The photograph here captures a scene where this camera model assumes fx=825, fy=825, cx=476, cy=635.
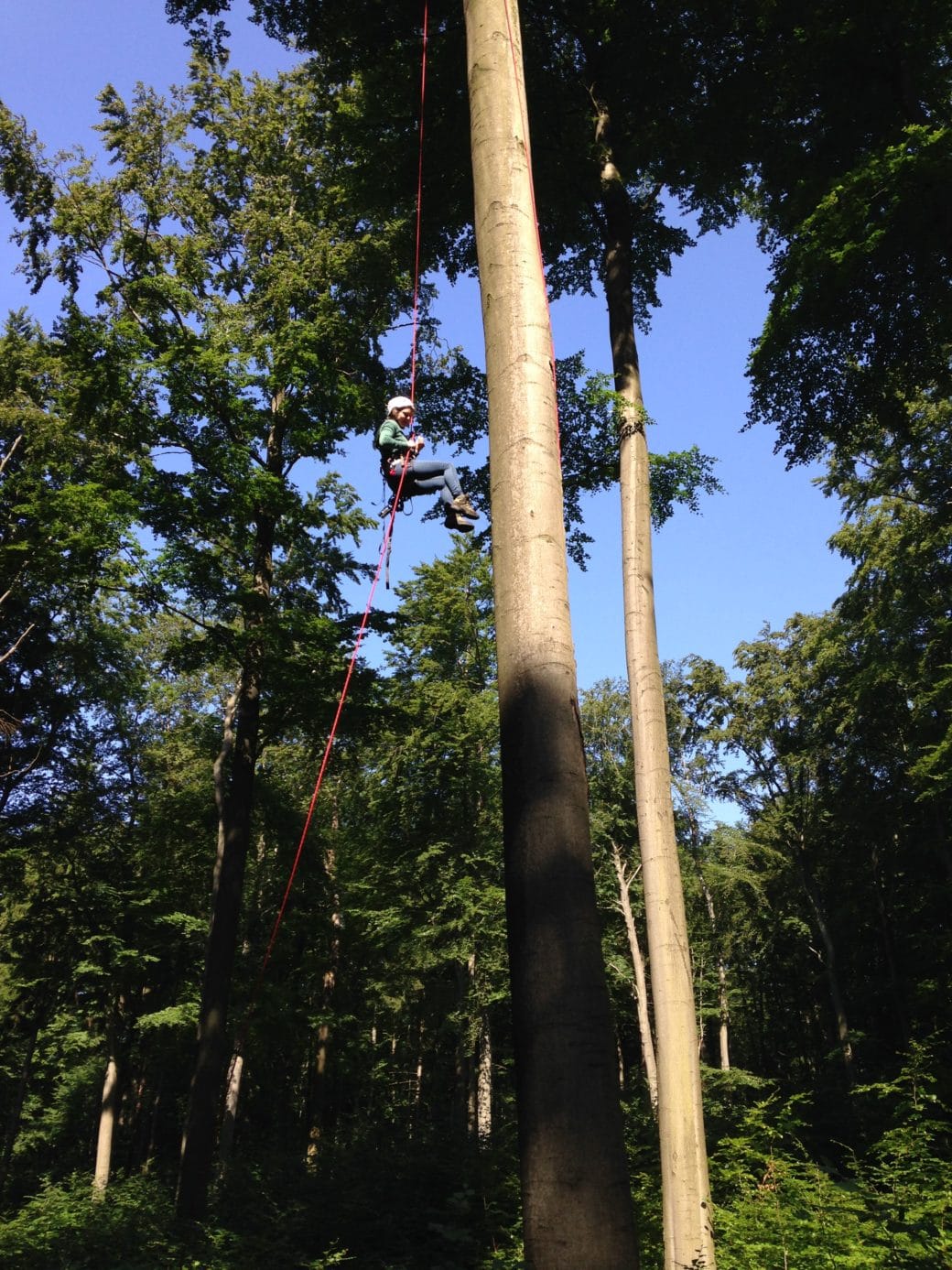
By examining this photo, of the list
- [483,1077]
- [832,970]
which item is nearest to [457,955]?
[483,1077]

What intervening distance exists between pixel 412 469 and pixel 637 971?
79.4 ft

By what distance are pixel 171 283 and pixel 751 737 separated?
24.6 meters

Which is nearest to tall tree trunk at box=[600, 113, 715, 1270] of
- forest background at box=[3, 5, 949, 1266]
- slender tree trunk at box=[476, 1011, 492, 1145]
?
forest background at box=[3, 5, 949, 1266]

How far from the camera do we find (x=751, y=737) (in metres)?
30.2

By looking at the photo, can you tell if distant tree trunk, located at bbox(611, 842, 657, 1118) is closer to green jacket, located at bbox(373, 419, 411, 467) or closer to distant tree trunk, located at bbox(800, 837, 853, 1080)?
distant tree trunk, located at bbox(800, 837, 853, 1080)

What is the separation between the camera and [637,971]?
27.1m

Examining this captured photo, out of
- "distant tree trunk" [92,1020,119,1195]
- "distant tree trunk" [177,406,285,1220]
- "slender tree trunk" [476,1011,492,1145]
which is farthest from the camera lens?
"distant tree trunk" [92,1020,119,1195]

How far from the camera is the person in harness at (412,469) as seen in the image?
6922 millimetres

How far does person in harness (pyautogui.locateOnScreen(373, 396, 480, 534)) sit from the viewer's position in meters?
6.92

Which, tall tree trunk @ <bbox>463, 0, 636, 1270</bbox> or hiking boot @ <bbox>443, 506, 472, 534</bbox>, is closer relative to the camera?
tall tree trunk @ <bbox>463, 0, 636, 1270</bbox>

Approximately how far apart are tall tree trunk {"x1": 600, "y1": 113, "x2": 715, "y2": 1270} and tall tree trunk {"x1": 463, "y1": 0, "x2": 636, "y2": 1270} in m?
4.13

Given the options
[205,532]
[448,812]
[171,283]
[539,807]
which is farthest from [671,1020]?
[448,812]

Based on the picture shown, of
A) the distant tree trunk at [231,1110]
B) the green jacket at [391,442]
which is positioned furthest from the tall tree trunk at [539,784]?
the distant tree trunk at [231,1110]

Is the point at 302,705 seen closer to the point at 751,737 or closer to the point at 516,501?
the point at 516,501
